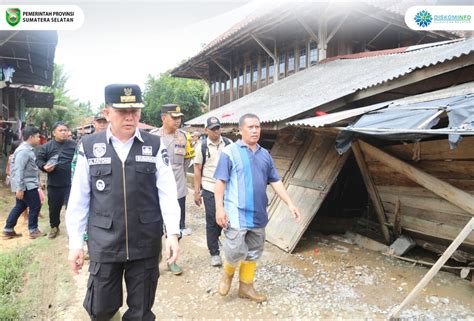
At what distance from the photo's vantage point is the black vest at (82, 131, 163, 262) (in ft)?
7.10

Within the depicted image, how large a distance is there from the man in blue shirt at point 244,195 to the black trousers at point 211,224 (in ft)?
3.20

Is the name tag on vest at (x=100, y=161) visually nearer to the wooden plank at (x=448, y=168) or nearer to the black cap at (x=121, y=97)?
the black cap at (x=121, y=97)

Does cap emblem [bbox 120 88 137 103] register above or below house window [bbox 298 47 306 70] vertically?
below

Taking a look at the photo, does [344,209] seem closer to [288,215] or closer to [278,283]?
[288,215]

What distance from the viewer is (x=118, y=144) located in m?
2.27

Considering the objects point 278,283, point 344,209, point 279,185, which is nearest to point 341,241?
point 344,209

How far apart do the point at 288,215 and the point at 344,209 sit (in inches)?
78.1

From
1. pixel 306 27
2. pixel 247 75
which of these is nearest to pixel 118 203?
pixel 306 27

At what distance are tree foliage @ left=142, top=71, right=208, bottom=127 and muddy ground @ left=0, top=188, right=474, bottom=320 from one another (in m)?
17.3

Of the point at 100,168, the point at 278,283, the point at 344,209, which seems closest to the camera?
the point at 100,168

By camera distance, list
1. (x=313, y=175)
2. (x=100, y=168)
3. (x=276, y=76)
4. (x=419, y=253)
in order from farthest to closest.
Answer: (x=276, y=76)
(x=313, y=175)
(x=419, y=253)
(x=100, y=168)

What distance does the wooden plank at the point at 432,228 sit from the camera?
4303 mm

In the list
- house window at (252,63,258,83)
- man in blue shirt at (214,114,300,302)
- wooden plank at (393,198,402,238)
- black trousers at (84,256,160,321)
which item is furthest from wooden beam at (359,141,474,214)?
house window at (252,63,258,83)

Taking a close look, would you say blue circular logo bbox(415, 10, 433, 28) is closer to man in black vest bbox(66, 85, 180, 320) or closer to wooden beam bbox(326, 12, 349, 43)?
wooden beam bbox(326, 12, 349, 43)
